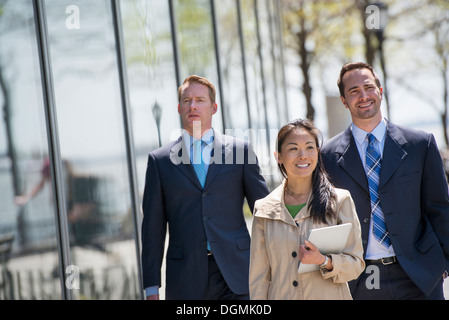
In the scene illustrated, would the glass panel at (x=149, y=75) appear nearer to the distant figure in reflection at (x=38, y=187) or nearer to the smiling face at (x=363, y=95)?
the distant figure in reflection at (x=38, y=187)

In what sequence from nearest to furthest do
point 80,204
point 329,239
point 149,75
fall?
point 329,239, point 80,204, point 149,75

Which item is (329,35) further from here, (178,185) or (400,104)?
(178,185)

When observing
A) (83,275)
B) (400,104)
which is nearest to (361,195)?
(83,275)

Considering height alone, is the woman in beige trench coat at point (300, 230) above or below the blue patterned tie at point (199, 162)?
below

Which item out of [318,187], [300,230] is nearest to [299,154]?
[318,187]

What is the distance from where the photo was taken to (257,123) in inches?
601

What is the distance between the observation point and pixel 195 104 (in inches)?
165

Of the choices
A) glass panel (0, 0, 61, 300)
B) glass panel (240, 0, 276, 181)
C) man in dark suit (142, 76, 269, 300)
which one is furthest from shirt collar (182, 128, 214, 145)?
glass panel (240, 0, 276, 181)

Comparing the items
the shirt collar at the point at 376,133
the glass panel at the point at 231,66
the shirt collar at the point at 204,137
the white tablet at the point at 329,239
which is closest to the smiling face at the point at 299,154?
the white tablet at the point at 329,239

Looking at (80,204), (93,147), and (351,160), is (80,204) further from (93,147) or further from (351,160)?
(351,160)

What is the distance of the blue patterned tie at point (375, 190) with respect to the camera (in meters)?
3.97

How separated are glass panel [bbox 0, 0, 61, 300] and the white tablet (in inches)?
107

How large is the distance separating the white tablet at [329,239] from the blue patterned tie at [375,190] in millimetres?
826

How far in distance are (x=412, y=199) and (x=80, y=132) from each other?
10.3 ft
